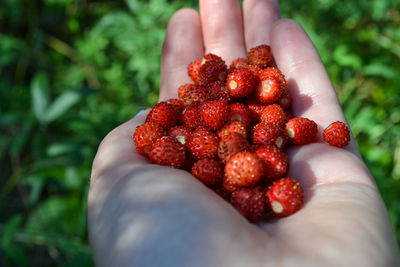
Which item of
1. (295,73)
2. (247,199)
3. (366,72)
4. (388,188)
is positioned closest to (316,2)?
(366,72)

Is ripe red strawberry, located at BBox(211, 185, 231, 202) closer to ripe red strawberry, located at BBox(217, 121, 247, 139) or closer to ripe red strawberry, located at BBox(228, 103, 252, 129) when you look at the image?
ripe red strawberry, located at BBox(217, 121, 247, 139)

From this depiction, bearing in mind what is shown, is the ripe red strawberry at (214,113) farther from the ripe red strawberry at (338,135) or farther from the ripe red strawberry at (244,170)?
the ripe red strawberry at (338,135)

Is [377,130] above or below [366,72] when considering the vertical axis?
below

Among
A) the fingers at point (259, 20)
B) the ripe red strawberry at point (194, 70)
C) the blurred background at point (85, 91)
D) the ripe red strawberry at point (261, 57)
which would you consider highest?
the fingers at point (259, 20)

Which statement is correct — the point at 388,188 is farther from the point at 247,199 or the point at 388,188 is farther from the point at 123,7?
the point at 123,7

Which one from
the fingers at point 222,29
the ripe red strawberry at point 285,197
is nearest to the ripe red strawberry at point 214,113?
the ripe red strawberry at point 285,197

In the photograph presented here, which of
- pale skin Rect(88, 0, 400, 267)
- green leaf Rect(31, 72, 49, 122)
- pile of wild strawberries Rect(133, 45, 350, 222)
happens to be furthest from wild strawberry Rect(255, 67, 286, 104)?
green leaf Rect(31, 72, 49, 122)
